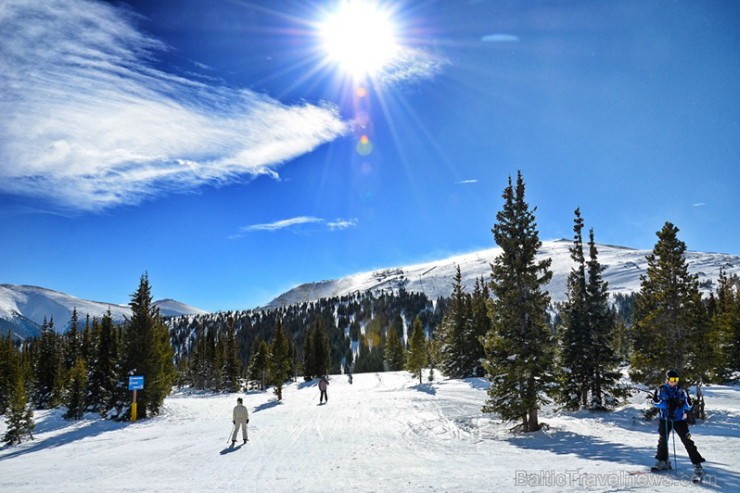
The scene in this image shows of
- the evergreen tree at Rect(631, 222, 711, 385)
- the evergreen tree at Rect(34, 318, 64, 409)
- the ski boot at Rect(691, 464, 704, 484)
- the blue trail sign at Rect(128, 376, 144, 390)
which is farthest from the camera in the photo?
the evergreen tree at Rect(34, 318, 64, 409)

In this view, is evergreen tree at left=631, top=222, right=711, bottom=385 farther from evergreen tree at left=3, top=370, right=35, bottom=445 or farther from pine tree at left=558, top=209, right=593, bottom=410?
evergreen tree at left=3, top=370, right=35, bottom=445

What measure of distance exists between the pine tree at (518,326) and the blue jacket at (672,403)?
9.08 meters

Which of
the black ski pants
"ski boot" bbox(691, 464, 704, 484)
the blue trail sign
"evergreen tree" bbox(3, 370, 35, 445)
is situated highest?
the black ski pants

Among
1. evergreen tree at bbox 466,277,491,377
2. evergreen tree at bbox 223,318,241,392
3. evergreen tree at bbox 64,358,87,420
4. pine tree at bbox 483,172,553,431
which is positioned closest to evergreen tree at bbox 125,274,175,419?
evergreen tree at bbox 64,358,87,420

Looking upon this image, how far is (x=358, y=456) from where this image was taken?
13859 mm

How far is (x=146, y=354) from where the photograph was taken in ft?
103

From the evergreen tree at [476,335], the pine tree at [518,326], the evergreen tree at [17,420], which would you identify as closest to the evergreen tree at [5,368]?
the evergreen tree at [17,420]

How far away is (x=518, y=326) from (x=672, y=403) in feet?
33.5

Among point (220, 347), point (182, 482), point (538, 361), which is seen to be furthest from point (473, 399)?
point (220, 347)

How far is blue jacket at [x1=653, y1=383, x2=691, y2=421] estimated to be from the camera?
32.0 ft

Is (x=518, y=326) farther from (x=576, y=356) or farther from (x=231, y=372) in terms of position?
(x=231, y=372)

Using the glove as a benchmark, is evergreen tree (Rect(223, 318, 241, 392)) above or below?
below

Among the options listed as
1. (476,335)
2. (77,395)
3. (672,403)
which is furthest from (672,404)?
(77,395)

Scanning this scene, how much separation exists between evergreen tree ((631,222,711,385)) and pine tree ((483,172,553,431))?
7389 millimetres
